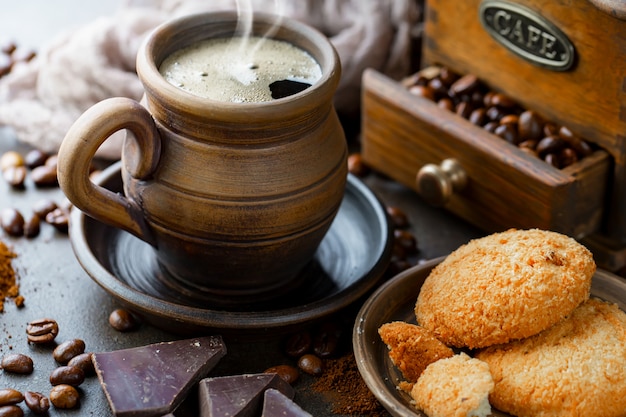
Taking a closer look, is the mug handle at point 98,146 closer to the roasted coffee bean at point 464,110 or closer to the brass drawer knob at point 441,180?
the brass drawer knob at point 441,180

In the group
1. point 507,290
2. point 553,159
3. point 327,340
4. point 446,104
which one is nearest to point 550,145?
point 553,159

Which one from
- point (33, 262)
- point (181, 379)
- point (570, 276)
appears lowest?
point (33, 262)

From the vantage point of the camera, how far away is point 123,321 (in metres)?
1.52

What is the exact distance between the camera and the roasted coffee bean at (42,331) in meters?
1.48

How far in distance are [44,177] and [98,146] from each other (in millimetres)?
643

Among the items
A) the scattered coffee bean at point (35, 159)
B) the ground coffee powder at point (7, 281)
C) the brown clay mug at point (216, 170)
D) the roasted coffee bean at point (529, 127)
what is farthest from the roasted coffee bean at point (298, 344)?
the scattered coffee bean at point (35, 159)

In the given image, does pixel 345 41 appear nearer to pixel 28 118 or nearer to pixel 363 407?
pixel 28 118

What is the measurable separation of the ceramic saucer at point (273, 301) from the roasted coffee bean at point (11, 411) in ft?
0.77

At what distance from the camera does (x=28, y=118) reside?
2064mm

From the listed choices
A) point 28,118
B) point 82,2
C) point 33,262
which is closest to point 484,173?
point 33,262

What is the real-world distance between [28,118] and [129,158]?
759 millimetres

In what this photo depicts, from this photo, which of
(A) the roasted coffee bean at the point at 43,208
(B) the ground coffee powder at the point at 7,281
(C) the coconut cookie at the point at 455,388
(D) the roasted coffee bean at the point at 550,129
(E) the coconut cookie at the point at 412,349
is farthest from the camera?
(A) the roasted coffee bean at the point at 43,208

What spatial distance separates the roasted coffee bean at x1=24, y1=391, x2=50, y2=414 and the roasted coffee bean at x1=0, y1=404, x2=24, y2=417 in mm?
17

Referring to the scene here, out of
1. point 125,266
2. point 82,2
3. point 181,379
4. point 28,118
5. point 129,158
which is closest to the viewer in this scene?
point 181,379
